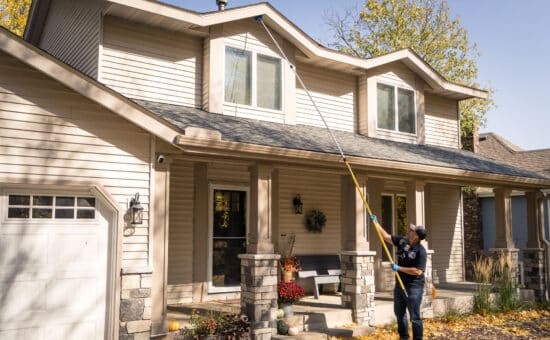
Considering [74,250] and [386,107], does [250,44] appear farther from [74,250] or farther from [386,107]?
[74,250]

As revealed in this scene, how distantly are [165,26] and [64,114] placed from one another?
427cm

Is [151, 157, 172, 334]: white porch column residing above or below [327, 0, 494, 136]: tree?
below

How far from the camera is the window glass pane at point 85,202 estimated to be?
7281 millimetres

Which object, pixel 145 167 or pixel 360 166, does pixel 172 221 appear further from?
pixel 360 166

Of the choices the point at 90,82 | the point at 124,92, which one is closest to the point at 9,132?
the point at 90,82

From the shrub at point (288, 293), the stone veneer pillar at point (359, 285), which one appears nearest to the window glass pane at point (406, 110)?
the stone veneer pillar at point (359, 285)

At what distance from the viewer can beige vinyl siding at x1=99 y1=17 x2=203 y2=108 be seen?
10.1m

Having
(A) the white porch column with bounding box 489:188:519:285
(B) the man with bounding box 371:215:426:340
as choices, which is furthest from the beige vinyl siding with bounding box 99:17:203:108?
(A) the white porch column with bounding box 489:188:519:285

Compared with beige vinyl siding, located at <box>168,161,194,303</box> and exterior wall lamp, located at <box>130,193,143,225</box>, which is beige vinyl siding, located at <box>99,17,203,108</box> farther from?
exterior wall lamp, located at <box>130,193,143,225</box>

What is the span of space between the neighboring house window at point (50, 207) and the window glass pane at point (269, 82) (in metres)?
5.25

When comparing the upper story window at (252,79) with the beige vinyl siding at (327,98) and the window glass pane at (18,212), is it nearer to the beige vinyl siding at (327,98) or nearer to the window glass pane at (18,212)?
the beige vinyl siding at (327,98)

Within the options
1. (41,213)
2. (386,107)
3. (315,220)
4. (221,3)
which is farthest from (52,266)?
(386,107)

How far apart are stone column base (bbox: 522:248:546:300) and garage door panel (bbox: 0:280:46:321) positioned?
11.8 metres

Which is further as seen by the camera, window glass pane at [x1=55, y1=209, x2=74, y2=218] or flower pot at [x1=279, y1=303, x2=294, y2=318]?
flower pot at [x1=279, y1=303, x2=294, y2=318]
